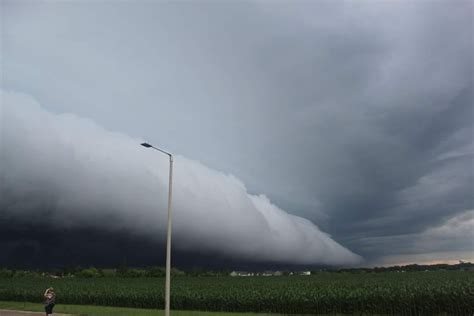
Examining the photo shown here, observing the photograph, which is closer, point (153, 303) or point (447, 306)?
point (447, 306)

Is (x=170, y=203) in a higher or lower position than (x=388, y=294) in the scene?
higher

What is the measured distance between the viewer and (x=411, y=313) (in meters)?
36.6

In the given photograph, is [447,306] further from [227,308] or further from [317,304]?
[227,308]

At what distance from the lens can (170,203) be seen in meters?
24.2

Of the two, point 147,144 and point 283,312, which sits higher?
point 147,144

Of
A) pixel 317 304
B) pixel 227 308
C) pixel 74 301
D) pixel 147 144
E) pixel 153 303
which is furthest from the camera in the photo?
pixel 74 301

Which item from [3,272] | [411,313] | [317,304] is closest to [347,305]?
[317,304]

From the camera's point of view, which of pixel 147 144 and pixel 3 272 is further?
pixel 3 272

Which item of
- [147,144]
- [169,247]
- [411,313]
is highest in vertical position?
[147,144]

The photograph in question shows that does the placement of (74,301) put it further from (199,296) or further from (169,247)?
(169,247)

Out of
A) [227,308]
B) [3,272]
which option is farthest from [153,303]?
[3,272]

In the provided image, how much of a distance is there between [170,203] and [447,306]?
76.9 feet

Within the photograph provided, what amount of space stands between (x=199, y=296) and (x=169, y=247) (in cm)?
2271

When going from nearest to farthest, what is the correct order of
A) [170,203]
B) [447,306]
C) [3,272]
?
1. [170,203]
2. [447,306]
3. [3,272]
